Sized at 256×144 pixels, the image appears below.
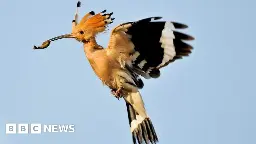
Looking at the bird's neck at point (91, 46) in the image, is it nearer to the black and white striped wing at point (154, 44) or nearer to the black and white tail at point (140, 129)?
the black and white striped wing at point (154, 44)

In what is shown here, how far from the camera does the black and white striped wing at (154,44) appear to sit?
6.75 meters

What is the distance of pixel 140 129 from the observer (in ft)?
24.1

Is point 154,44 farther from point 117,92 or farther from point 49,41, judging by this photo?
point 49,41

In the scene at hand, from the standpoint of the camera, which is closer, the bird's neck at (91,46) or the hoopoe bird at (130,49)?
the hoopoe bird at (130,49)

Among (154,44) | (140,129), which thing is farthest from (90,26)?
(140,129)

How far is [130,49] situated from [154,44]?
0.70ft

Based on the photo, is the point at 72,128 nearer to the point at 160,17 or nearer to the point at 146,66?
the point at 146,66

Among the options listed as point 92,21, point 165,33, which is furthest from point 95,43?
point 165,33

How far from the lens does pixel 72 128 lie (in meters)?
7.81

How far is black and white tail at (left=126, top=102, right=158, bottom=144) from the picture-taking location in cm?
732

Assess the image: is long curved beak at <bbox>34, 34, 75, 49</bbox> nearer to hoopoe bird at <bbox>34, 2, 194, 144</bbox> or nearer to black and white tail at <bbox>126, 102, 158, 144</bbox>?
hoopoe bird at <bbox>34, 2, 194, 144</bbox>

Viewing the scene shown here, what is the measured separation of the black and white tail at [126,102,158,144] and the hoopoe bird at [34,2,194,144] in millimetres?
113

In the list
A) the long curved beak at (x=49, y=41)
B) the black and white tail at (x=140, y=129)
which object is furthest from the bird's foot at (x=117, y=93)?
the long curved beak at (x=49, y=41)

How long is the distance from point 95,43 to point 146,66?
1.62 ft
